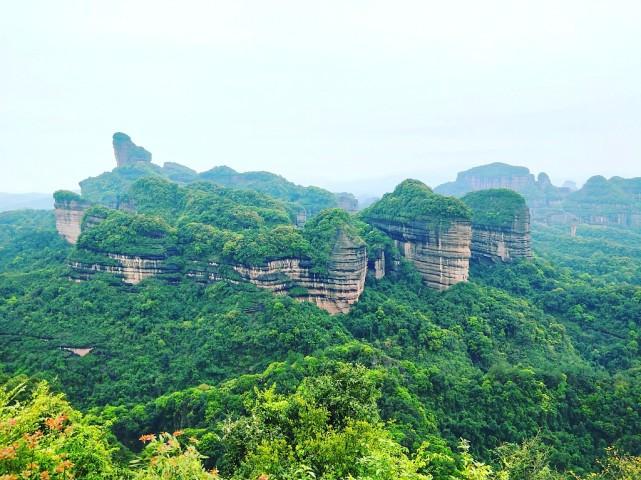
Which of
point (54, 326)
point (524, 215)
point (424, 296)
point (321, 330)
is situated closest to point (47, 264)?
point (54, 326)

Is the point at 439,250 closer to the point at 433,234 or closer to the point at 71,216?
the point at 433,234

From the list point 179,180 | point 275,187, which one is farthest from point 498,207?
point 179,180

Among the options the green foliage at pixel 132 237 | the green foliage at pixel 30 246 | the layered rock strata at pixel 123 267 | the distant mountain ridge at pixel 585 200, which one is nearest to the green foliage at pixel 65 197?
the green foliage at pixel 30 246

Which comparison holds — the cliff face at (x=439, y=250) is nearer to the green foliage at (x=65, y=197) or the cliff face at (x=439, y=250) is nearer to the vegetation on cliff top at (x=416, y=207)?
the vegetation on cliff top at (x=416, y=207)

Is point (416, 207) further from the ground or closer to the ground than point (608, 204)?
closer to the ground

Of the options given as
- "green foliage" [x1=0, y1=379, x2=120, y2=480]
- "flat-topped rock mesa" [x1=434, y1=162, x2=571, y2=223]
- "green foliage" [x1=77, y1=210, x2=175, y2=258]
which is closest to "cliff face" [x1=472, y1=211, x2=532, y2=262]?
"green foliage" [x1=77, y1=210, x2=175, y2=258]

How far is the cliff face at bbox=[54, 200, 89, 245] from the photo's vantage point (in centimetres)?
5756

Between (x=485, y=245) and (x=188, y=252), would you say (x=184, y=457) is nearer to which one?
(x=188, y=252)

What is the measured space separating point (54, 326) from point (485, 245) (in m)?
51.2

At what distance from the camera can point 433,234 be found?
1818 inches

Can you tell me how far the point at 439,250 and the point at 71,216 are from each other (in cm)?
5062

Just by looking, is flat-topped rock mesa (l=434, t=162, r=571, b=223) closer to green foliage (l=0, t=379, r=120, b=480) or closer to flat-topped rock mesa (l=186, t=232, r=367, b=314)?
flat-topped rock mesa (l=186, t=232, r=367, b=314)

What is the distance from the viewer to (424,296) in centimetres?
4656

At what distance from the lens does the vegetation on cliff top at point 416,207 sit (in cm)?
4503
